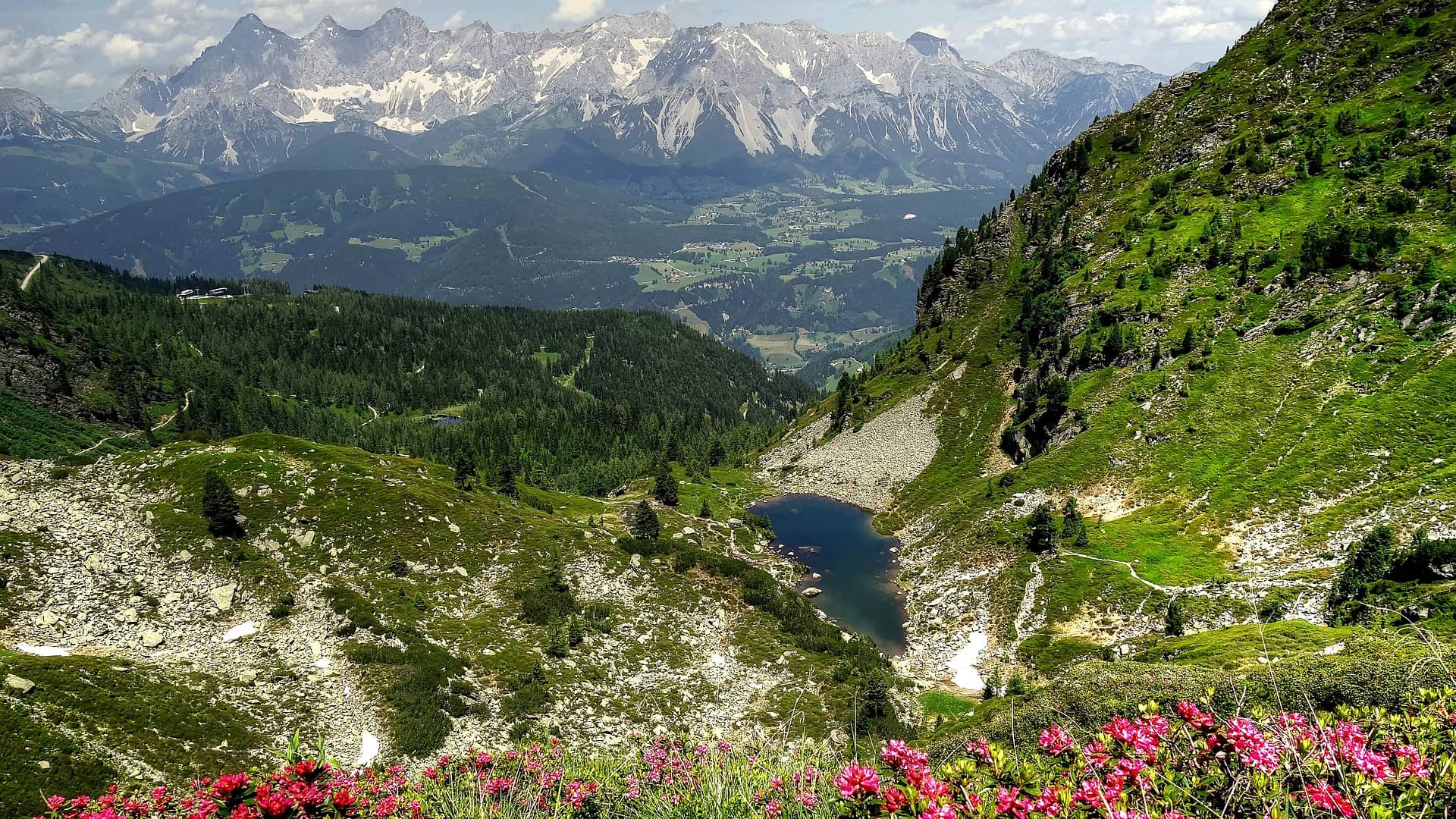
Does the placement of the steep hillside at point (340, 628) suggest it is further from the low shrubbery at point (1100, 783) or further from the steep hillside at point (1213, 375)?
the steep hillside at point (1213, 375)

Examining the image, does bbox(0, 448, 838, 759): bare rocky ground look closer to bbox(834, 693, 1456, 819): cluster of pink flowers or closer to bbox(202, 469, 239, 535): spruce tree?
bbox(202, 469, 239, 535): spruce tree

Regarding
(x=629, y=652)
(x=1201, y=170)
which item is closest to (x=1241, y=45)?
(x=1201, y=170)

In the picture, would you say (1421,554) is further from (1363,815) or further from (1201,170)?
(1201,170)

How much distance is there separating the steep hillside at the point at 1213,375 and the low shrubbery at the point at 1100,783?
3805cm

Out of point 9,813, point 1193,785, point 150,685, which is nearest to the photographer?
point 1193,785

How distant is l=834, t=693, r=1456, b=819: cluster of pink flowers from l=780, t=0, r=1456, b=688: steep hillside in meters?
37.8

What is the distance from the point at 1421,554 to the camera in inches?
1802

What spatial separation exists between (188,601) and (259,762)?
20749mm

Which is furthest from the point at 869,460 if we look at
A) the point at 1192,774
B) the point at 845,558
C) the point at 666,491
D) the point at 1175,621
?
the point at 1192,774

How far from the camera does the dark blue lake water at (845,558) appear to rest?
289 ft

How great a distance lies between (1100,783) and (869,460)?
135 meters

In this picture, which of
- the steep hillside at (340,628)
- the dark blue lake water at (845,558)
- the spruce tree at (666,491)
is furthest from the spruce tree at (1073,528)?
the spruce tree at (666,491)

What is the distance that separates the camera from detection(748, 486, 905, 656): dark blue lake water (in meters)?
87.9

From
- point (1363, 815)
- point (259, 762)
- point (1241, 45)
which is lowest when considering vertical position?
point (259, 762)
